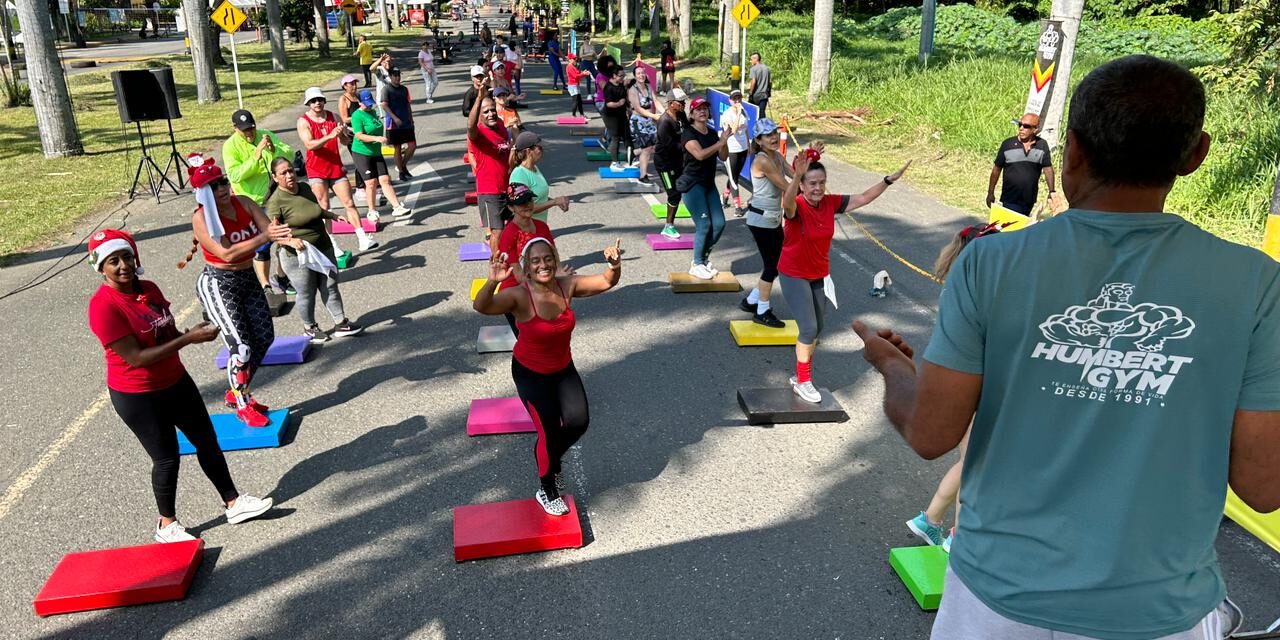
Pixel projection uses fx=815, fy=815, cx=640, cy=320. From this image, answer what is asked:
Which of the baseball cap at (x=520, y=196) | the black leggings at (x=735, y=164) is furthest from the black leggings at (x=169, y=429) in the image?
the black leggings at (x=735, y=164)

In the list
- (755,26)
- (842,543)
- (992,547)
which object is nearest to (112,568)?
(842,543)

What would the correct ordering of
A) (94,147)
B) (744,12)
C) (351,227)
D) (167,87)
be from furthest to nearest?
(744,12)
(94,147)
(167,87)
(351,227)

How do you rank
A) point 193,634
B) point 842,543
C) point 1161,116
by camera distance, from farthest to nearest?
point 842,543, point 193,634, point 1161,116

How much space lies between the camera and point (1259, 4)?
13.5 m

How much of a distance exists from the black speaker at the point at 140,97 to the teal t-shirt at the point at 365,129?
197 inches

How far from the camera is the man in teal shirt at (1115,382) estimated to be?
1.58m

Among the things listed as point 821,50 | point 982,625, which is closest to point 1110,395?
point 982,625

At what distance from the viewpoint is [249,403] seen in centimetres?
607

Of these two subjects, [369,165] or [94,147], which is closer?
[369,165]

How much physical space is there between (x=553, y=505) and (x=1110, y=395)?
3.70 meters

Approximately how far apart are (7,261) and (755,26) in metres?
40.7

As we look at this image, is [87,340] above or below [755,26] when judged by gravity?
below

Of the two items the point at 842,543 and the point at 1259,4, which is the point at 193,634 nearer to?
the point at 842,543

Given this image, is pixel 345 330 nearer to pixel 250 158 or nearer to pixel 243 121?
pixel 250 158
